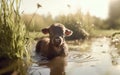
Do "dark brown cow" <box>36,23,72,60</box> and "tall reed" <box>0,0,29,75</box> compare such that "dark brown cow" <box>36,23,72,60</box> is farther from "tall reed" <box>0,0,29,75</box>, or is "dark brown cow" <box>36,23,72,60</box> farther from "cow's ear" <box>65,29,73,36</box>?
"tall reed" <box>0,0,29,75</box>

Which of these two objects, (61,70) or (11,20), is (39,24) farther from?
(11,20)

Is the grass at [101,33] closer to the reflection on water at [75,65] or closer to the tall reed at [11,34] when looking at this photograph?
the reflection on water at [75,65]

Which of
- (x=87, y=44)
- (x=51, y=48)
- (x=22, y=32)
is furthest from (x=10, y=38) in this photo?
(x=87, y=44)

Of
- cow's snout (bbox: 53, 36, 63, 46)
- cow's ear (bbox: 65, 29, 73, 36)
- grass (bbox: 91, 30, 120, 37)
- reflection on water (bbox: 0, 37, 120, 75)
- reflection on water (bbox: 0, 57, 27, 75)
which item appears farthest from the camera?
grass (bbox: 91, 30, 120, 37)

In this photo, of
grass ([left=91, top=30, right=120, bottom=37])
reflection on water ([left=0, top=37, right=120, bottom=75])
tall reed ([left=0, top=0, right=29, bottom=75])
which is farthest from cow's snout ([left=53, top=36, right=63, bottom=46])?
grass ([left=91, top=30, right=120, bottom=37])

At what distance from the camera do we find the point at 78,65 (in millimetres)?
5000

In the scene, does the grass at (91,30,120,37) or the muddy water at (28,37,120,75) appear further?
the grass at (91,30,120,37)

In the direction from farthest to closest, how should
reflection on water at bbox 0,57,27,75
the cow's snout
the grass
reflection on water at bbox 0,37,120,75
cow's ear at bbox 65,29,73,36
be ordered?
the grass
cow's ear at bbox 65,29,73,36
the cow's snout
reflection on water at bbox 0,37,120,75
reflection on water at bbox 0,57,27,75

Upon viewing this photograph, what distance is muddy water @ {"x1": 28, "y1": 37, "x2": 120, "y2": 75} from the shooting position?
14.9 feet

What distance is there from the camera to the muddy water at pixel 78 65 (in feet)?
14.9

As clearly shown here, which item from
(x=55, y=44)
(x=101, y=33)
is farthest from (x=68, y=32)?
(x=101, y=33)

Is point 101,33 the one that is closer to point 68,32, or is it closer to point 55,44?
point 68,32

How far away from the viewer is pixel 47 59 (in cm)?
551

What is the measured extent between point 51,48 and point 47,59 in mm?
259
